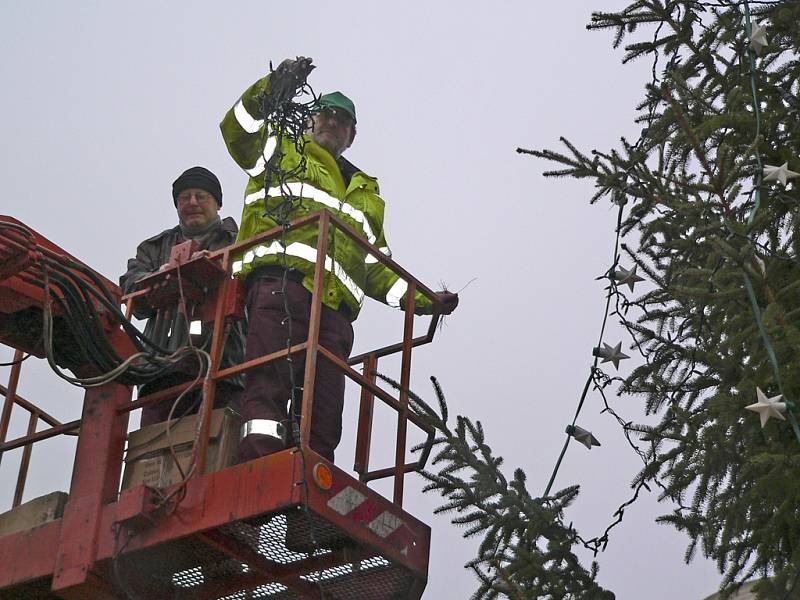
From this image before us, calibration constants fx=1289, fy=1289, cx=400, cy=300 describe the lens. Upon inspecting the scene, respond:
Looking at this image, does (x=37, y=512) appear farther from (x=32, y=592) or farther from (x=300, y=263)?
(x=300, y=263)

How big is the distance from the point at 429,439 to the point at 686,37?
2640mm

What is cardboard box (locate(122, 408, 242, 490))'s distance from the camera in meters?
7.12

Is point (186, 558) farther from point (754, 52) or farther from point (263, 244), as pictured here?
point (754, 52)

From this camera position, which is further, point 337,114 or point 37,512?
point 337,114

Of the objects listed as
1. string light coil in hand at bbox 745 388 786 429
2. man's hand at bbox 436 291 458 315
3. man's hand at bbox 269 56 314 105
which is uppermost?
man's hand at bbox 269 56 314 105

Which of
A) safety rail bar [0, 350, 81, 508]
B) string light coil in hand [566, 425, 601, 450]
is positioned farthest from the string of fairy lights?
safety rail bar [0, 350, 81, 508]

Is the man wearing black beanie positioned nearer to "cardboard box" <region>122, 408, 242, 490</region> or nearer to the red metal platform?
the red metal platform

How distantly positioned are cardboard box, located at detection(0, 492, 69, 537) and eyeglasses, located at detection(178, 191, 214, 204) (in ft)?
7.67

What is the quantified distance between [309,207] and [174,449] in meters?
1.68

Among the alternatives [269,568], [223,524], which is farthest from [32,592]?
[223,524]

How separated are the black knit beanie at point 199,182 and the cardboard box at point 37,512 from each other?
7.91ft

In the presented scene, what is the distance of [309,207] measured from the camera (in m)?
7.86

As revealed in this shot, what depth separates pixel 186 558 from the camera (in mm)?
7117

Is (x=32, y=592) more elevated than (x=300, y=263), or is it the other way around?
(x=300, y=263)
